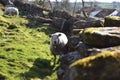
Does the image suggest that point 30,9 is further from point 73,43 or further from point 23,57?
point 73,43

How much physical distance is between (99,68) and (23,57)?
459 inches

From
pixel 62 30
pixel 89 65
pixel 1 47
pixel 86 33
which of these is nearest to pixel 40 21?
pixel 62 30

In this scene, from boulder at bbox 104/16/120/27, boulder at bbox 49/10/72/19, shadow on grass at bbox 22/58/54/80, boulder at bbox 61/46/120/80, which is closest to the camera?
boulder at bbox 61/46/120/80

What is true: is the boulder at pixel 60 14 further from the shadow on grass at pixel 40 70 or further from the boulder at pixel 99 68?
the boulder at pixel 99 68

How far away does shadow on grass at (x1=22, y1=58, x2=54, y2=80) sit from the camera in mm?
18319

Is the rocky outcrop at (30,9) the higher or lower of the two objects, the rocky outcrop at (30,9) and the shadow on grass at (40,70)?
Answer: the lower

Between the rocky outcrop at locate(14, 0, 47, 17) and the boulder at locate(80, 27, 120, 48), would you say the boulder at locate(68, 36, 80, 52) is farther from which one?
the rocky outcrop at locate(14, 0, 47, 17)

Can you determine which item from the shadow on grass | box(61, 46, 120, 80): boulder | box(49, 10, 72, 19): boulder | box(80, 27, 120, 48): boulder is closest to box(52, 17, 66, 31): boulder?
box(49, 10, 72, 19): boulder

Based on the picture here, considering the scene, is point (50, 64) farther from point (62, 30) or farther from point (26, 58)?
point (62, 30)

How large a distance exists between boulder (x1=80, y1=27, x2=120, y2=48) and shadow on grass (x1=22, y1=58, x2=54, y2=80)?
4.66 metres

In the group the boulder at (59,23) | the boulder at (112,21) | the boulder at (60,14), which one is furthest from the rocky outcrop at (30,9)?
the boulder at (112,21)

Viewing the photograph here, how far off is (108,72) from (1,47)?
13.9m

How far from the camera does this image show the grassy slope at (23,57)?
1838 cm

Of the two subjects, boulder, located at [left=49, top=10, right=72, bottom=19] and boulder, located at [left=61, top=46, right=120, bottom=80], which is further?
boulder, located at [left=49, top=10, right=72, bottom=19]
